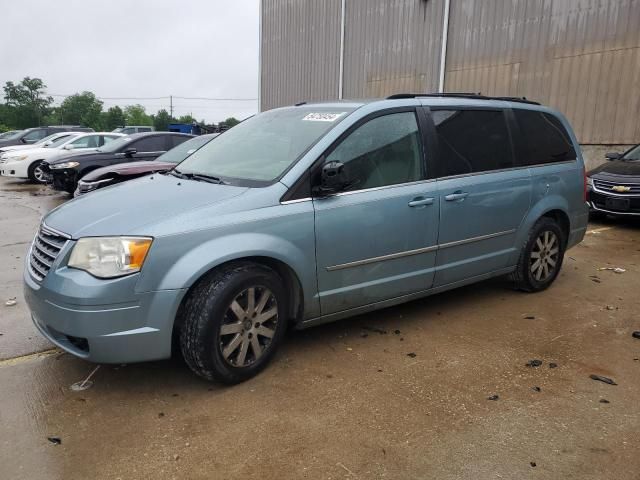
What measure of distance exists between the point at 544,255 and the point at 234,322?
10.8ft

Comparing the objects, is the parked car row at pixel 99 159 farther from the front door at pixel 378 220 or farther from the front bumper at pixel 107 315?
the front bumper at pixel 107 315

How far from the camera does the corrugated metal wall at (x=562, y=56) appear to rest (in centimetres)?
1197

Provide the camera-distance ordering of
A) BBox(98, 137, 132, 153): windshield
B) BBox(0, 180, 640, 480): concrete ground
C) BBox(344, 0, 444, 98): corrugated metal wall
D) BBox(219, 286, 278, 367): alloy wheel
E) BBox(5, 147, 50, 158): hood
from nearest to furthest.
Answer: BBox(0, 180, 640, 480): concrete ground
BBox(219, 286, 278, 367): alloy wheel
BBox(98, 137, 132, 153): windshield
BBox(5, 147, 50, 158): hood
BBox(344, 0, 444, 98): corrugated metal wall

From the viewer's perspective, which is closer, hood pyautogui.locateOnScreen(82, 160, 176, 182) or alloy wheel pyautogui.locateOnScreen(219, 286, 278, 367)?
alloy wheel pyautogui.locateOnScreen(219, 286, 278, 367)

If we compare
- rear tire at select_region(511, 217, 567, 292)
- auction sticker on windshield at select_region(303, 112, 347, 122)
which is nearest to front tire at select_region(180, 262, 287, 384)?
auction sticker on windshield at select_region(303, 112, 347, 122)

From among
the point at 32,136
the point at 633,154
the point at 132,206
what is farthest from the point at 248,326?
the point at 32,136

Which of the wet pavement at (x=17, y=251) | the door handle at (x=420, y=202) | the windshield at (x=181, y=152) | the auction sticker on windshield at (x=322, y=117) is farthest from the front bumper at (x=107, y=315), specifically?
the windshield at (x=181, y=152)

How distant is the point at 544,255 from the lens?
200 inches

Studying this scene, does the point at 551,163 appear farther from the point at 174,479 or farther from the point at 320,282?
the point at 174,479

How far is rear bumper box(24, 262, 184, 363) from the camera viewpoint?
284 cm

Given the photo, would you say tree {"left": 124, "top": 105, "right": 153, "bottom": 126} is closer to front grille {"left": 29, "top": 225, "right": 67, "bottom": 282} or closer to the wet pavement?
the wet pavement

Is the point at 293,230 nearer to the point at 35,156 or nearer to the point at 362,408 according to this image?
the point at 362,408

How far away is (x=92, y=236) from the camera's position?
9.71 feet

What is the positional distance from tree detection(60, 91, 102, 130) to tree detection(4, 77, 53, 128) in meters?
6.96
